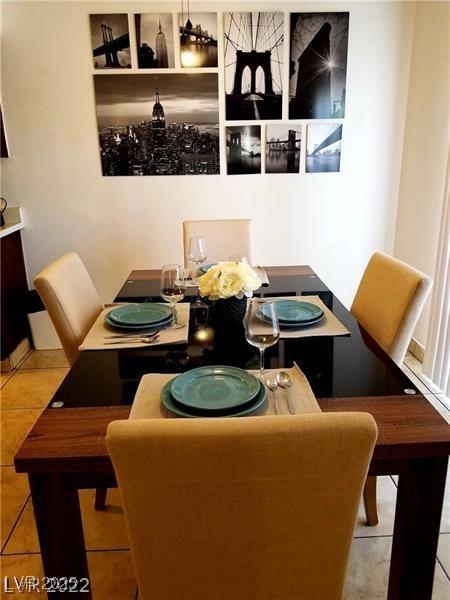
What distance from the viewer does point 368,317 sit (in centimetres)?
185

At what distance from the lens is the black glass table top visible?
4.09 ft

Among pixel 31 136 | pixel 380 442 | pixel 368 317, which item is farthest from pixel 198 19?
pixel 380 442

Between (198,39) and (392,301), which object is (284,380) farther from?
(198,39)

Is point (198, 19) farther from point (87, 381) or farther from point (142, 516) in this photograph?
point (142, 516)

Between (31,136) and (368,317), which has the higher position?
(31,136)

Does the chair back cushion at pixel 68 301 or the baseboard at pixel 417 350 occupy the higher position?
the chair back cushion at pixel 68 301

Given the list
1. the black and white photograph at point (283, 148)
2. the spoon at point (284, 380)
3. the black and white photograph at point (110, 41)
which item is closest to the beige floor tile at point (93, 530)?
the spoon at point (284, 380)

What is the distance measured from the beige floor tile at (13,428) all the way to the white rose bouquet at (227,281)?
4.53 feet

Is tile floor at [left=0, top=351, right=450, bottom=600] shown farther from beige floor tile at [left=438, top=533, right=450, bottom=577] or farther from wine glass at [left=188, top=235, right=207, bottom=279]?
wine glass at [left=188, top=235, right=207, bottom=279]

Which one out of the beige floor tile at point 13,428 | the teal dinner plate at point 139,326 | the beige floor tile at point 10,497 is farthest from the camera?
the beige floor tile at point 13,428

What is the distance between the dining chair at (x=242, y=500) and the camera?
2.47ft

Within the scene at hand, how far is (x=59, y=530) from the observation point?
1.11m

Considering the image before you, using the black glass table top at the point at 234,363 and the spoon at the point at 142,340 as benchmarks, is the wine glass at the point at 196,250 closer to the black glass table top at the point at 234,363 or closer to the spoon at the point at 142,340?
the black glass table top at the point at 234,363

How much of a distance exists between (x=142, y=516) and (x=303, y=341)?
32.6 inches
